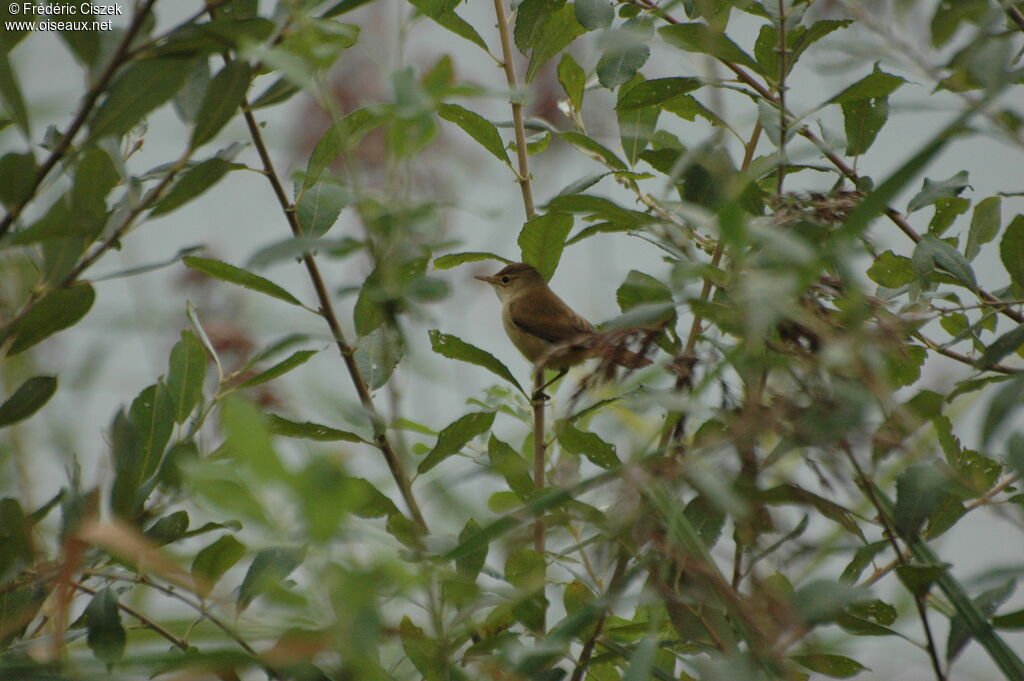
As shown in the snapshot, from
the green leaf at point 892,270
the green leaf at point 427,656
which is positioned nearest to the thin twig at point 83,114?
the green leaf at point 427,656

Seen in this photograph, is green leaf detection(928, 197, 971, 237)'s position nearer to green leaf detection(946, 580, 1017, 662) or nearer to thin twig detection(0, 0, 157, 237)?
green leaf detection(946, 580, 1017, 662)

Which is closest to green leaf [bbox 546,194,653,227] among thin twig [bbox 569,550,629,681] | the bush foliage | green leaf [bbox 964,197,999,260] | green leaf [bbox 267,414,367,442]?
the bush foliage

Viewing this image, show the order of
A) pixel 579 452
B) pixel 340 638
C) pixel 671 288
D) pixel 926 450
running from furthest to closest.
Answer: pixel 579 452 → pixel 671 288 → pixel 926 450 → pixel 340 638

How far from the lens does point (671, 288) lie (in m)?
0.99

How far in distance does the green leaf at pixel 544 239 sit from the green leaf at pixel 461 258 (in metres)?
0.04

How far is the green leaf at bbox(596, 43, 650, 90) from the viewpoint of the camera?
4.12ft

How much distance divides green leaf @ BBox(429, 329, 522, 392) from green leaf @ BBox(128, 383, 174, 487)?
0.34 meters

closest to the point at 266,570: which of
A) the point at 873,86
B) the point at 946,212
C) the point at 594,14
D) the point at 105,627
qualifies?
the point at 105,627

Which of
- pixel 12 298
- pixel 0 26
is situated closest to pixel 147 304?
pixel 12 298

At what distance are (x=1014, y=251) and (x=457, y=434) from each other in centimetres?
67

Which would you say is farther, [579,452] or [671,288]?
[579,452]

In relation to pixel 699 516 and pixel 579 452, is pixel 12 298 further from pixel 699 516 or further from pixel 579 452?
pixel 699 516

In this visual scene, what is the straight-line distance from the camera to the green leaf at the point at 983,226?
132cm

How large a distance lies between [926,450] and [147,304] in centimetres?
114
